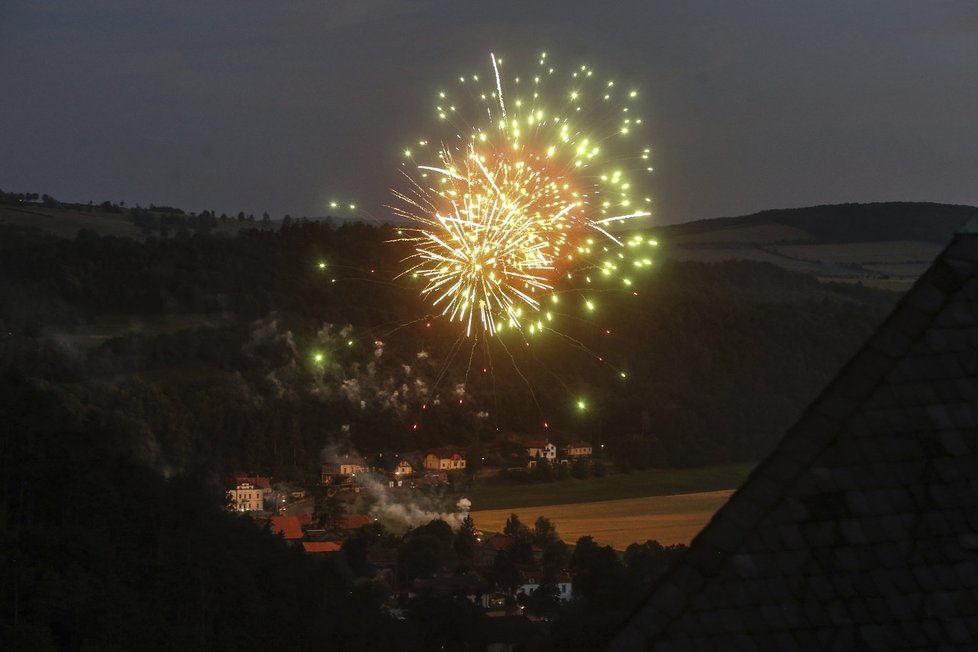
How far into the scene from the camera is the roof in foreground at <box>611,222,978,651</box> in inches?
141

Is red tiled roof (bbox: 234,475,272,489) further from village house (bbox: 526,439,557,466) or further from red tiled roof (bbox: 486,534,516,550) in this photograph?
red tiled roof (bbox: 486,534,516,550)

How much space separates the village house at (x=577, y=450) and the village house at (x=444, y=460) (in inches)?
139

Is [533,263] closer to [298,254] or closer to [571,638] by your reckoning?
[571,638]

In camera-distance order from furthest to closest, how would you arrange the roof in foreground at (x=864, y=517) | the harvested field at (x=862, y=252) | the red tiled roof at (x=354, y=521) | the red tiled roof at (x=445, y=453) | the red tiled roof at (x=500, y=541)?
the harvested field at (x=862, y=252) < the red tiled roof at (x=445, y=453) < the red tiled roof at (x=354, y=521) < the red tiled roof at (x=500, y=541) < the roof in foreground at (x=864, y=517)

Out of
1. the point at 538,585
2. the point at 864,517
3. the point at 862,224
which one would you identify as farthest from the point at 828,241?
the point at 864,517

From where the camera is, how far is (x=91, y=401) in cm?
4128

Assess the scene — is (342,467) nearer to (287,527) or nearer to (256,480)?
(256,480)

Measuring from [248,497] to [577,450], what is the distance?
36.7 feet

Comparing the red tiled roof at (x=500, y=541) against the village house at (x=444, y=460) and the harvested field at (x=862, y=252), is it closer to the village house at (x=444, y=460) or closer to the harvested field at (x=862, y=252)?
the village house at (x=444, y=460)

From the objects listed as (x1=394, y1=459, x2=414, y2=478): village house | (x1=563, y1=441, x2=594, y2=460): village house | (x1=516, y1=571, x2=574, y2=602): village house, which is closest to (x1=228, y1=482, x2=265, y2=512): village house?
(x1=394, y1=459, x2=414, y2=478): village house

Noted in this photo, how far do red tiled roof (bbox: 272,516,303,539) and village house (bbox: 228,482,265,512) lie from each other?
1.98 meters

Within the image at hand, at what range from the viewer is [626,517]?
35938 millimetres

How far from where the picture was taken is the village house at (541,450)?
1742 inches

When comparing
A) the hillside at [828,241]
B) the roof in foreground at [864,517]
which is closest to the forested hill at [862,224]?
the hillside at [828,241]
